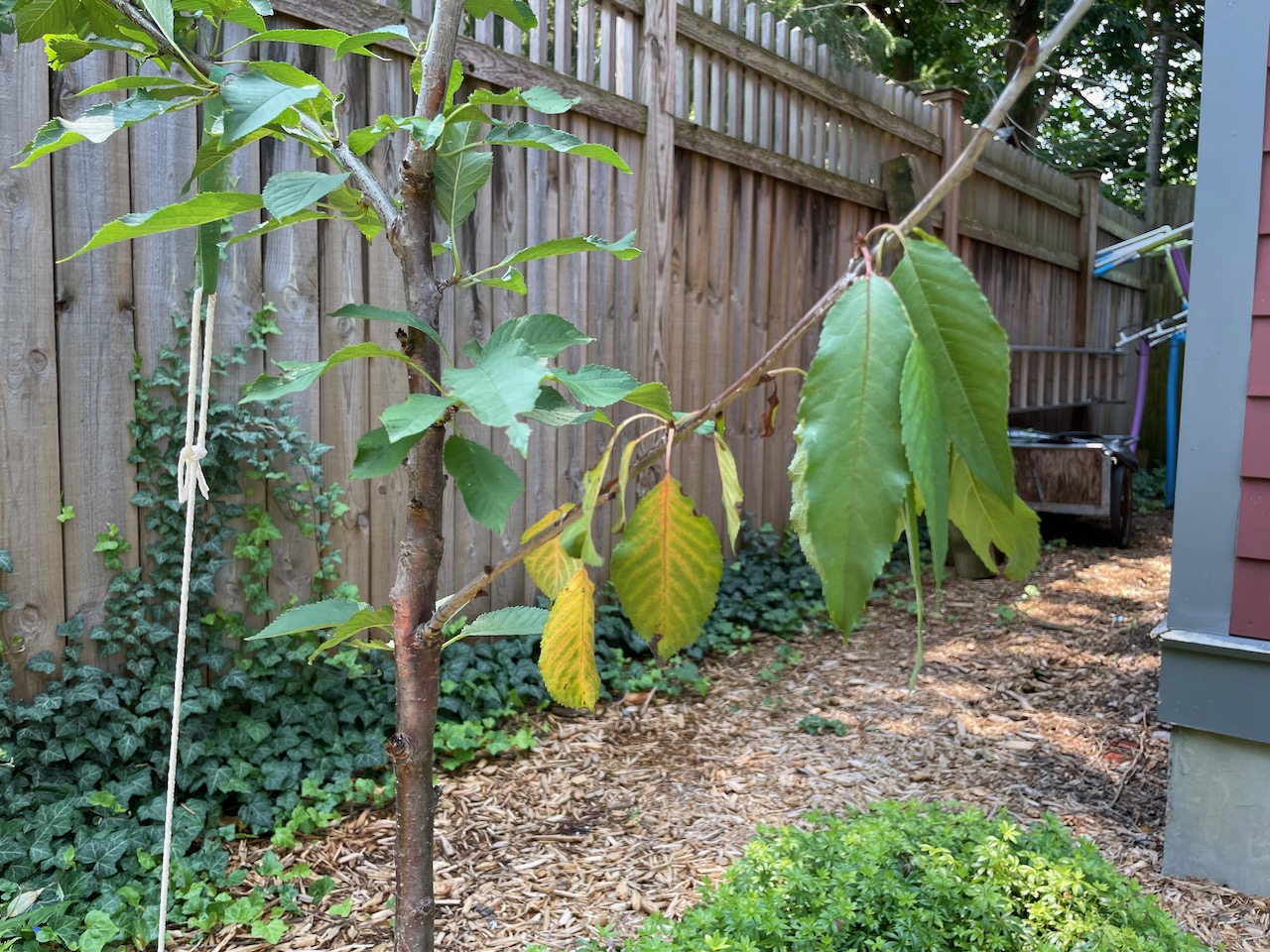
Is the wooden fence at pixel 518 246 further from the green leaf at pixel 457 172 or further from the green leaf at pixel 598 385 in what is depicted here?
the green leaf at pixel 598 385

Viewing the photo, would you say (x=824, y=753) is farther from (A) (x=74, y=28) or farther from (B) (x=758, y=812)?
(A) (x=74, y=28)

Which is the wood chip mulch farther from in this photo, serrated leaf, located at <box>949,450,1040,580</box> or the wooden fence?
serrated leaf, located at <box>949,450,1040,580</box>

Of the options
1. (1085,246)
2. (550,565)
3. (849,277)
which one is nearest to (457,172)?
(550,565)

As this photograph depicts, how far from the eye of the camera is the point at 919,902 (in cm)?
173

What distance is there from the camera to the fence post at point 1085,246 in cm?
827

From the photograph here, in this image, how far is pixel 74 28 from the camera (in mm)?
780

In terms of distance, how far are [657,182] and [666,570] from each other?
340cm

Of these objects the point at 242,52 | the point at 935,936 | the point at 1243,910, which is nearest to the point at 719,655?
the point at 1243,910

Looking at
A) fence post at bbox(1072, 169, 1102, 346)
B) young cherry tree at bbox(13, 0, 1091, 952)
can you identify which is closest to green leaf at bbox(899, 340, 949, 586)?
young cherry tree at bbox(13, 0, 1091, 952)

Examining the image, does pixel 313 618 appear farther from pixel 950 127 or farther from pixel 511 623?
Answer: pixel 950 127

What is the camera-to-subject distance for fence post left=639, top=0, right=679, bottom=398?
3.79 meters

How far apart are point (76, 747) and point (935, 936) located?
186cm

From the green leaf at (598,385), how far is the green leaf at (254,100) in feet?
0.77

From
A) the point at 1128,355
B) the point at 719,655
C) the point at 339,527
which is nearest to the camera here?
the point at 339,527
